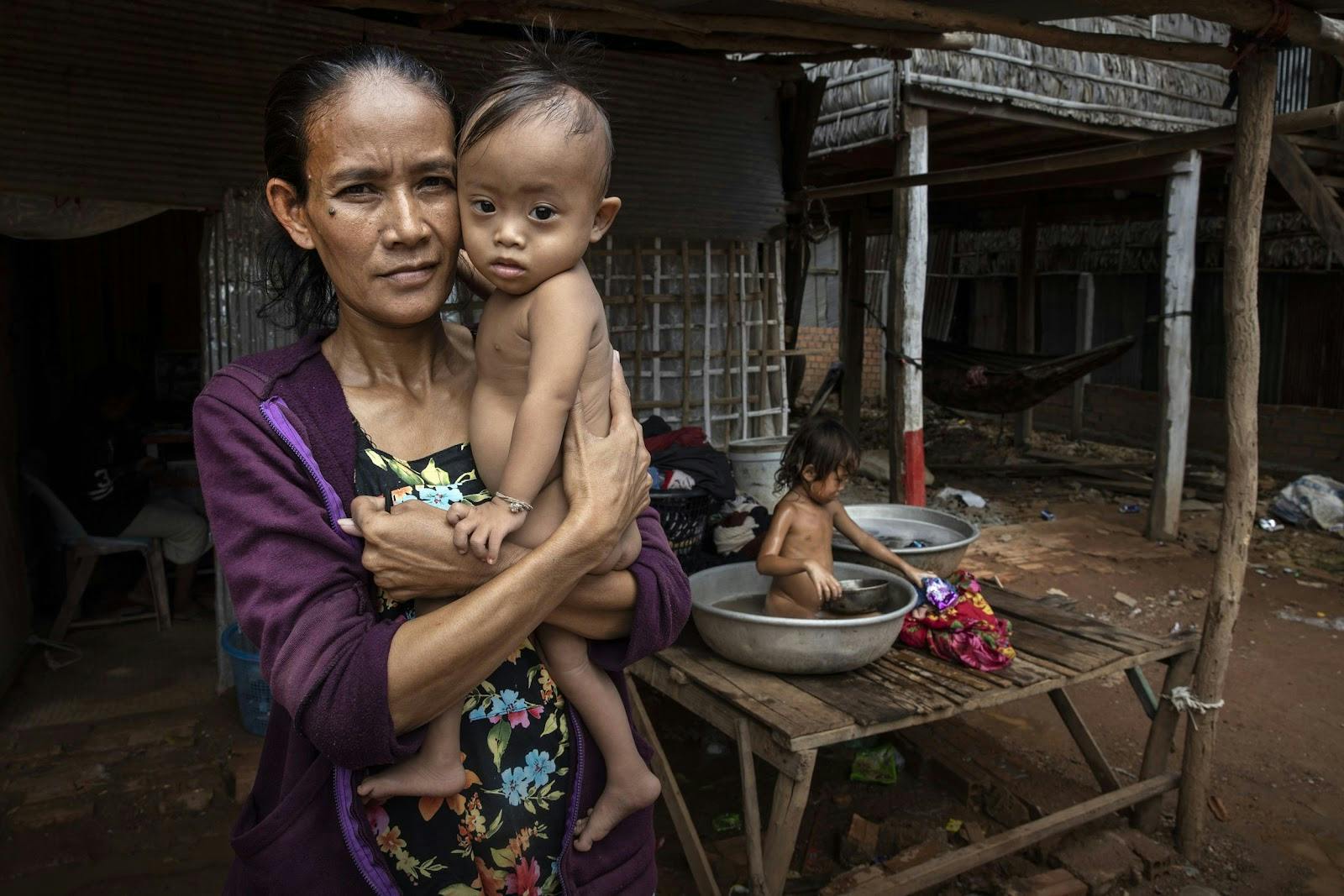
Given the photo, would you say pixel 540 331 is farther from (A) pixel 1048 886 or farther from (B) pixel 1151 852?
(B) pixel 1151 852

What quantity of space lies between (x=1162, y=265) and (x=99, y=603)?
23.8 feet

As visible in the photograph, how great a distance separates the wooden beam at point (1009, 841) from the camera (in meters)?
2.68

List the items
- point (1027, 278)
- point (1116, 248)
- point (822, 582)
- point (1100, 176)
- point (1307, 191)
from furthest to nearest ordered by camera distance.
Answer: point (1116, 248) → point (1027, 278) → point (1100, 176) → point (1307, 191) → point (822, 582)

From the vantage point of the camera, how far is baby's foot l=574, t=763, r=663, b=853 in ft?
4.22

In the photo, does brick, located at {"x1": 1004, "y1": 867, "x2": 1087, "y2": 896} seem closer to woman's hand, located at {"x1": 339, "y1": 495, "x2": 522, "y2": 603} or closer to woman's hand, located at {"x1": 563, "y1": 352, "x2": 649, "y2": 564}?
woman's hand, located at {"x1": 563, "y1": 352, "x2": 649, "y2": 564}

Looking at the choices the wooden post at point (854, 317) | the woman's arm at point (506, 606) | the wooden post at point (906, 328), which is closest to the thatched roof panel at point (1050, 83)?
the wooden post at point (906, 328)

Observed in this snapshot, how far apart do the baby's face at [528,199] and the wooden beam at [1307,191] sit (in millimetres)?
2736

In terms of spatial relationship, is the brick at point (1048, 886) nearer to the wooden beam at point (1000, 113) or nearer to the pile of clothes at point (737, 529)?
the pile of clothes at point (737, 529)

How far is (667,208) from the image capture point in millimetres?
4809

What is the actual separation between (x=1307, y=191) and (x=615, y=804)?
3185 millimetres

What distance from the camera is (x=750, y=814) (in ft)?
8.63

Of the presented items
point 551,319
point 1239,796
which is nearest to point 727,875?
point 1239,796

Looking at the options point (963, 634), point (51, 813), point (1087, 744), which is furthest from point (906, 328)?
point (51, 813)

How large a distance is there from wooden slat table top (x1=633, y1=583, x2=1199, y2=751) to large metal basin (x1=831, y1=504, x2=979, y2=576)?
40 centimetres
